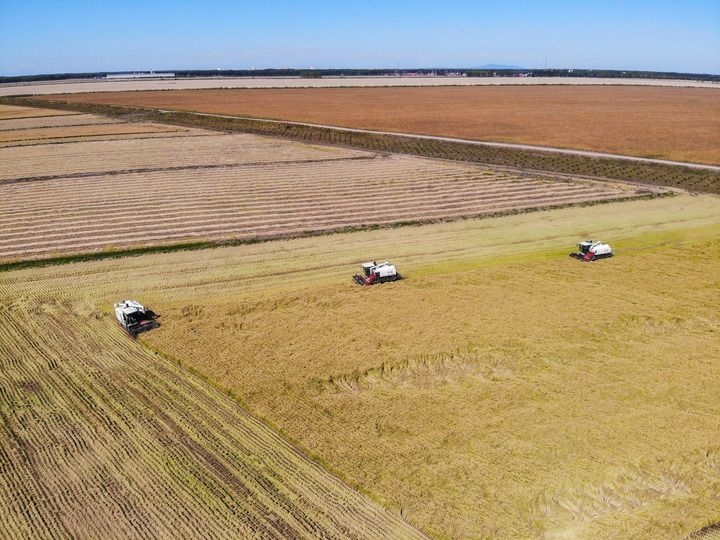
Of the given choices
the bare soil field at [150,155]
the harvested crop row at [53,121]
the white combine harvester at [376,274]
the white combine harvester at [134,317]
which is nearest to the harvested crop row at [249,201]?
the bare soil field at [150,155]

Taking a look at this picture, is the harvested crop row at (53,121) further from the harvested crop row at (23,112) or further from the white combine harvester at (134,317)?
the white combine harvester at (134,317)

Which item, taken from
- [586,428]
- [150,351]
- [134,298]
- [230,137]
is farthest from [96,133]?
[586,428]

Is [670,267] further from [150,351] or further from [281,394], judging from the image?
[150,351]

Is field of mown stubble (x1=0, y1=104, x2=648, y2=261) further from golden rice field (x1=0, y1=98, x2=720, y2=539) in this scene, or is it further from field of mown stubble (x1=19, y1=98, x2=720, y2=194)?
field of mown stubble (x1=19, y1=98, x2=720, y2=194)

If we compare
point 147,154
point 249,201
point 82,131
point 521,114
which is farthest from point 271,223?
point 521,114

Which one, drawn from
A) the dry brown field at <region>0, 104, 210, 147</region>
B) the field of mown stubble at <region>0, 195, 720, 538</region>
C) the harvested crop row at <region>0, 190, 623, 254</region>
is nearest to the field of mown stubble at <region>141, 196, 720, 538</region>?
A: the field of mown stubble at <region>0, 195, 720, 538</region>

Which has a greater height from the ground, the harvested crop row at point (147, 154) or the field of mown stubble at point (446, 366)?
the harvested crop row at point (147, 154)

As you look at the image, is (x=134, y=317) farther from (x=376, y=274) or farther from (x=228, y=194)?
(x=228, y=194)
